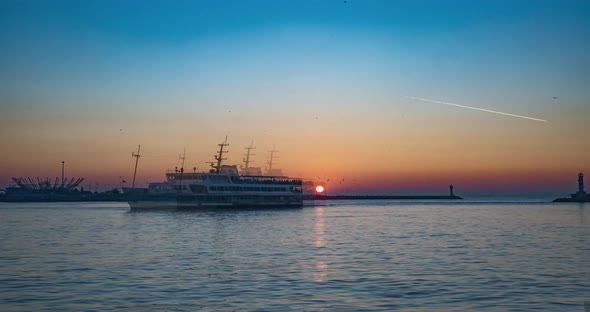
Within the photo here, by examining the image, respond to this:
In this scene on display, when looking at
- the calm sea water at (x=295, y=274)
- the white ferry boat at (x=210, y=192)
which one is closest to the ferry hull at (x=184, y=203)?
the white ferry boat at (x=210, y=192)

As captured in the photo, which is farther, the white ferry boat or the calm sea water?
the white ferry boat

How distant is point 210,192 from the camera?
13875cm

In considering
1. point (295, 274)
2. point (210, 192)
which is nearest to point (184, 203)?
point (210, 192)

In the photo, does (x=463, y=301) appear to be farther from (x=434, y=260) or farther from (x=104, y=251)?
(x=104, y=251)

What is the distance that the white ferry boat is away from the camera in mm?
131250

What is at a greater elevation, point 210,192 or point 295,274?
point 210,192

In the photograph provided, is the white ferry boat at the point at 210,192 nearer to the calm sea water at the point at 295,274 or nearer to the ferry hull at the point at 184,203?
the ferry hull at the point at 184,203

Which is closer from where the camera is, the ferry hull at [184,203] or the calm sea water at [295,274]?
the calm sea water at [295,274]

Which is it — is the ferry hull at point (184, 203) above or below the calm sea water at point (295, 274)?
above

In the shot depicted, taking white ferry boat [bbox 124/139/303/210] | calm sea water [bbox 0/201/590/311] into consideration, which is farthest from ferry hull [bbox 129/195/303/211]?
calm sea water [bbox 0/201/590/311]

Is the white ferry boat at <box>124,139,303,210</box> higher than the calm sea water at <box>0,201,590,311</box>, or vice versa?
the white ferry boat at <box>124,139,303,210</box>

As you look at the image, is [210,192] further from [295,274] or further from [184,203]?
[295,274]

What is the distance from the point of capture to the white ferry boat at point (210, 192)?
431 ft

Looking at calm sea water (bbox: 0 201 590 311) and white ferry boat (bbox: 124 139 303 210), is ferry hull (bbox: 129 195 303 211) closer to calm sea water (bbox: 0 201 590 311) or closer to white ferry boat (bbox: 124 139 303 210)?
white ferry boat (bbox: 124 139 303 210)
